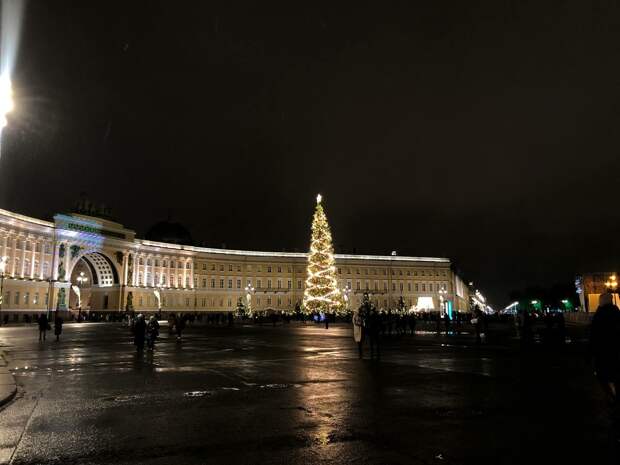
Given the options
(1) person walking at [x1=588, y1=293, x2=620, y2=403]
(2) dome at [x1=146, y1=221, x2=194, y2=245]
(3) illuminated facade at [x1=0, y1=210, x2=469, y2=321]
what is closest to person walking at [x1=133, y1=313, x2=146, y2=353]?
(1) person walking at [x1=588, y1=293, x2=620, y2=403]

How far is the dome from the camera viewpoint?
13488 centimetres

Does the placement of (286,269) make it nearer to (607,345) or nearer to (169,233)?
(169,233)

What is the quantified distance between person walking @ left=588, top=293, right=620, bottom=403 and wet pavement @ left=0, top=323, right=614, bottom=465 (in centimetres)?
72

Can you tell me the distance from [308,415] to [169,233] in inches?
5223

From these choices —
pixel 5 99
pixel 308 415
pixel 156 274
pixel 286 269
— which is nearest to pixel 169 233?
pixel 156 274

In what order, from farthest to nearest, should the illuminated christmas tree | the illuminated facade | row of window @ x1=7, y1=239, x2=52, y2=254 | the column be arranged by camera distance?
1. the column
2. the illuminated facade
3. row of window @ x1=7, y1=239, x2=52, y2=254
4. the illuminated christmas tree

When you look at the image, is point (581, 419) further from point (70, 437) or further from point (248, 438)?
point (70, 437)

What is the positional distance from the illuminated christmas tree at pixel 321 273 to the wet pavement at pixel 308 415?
4875 centimetres

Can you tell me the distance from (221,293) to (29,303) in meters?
48.4

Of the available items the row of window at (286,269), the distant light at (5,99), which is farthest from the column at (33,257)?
the distant light at (5,99)

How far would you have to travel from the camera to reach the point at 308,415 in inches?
343

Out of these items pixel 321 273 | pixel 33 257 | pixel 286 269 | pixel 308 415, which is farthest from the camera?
pixel 286 269

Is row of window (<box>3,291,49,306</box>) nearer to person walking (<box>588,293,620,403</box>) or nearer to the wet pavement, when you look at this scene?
the wet pavement

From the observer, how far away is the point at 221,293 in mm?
125562
